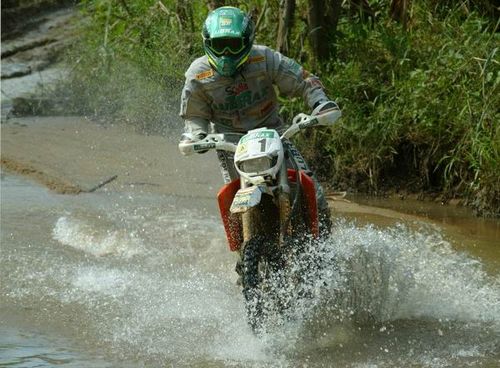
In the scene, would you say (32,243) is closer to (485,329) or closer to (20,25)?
→ (485,329)

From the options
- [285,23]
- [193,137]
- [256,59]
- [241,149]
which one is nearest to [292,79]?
[256,59]

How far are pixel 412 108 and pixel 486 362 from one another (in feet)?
12.9

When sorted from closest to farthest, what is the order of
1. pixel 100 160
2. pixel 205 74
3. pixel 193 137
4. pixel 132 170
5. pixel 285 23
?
pixel 193 137 < pixel 205 74 < pixel 285 23 < pixel 132 170 < pixel 100 160

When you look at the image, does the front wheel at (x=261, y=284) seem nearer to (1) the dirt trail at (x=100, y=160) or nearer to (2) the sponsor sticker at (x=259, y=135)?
(2) the sponsor sticker at (x=259, y=135)

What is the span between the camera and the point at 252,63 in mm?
6082

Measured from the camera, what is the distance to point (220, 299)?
6.47 metres

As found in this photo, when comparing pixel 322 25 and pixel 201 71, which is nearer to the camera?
pixel 201 71

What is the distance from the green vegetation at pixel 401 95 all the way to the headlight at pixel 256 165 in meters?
3.36

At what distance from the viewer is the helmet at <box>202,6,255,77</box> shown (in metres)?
5.79

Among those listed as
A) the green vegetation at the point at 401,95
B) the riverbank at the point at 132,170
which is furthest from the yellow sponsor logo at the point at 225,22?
the green vegetation at the point at 401,95

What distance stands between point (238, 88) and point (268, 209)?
861mm

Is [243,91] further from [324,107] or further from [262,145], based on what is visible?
[262,145]

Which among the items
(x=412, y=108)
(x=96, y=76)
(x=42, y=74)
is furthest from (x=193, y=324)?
(x=42, y=74)

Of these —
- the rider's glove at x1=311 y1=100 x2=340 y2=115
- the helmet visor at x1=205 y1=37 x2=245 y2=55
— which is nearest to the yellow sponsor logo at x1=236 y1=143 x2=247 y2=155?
the rider's glove at x1=311 y1=100 x2=340 y2=115
